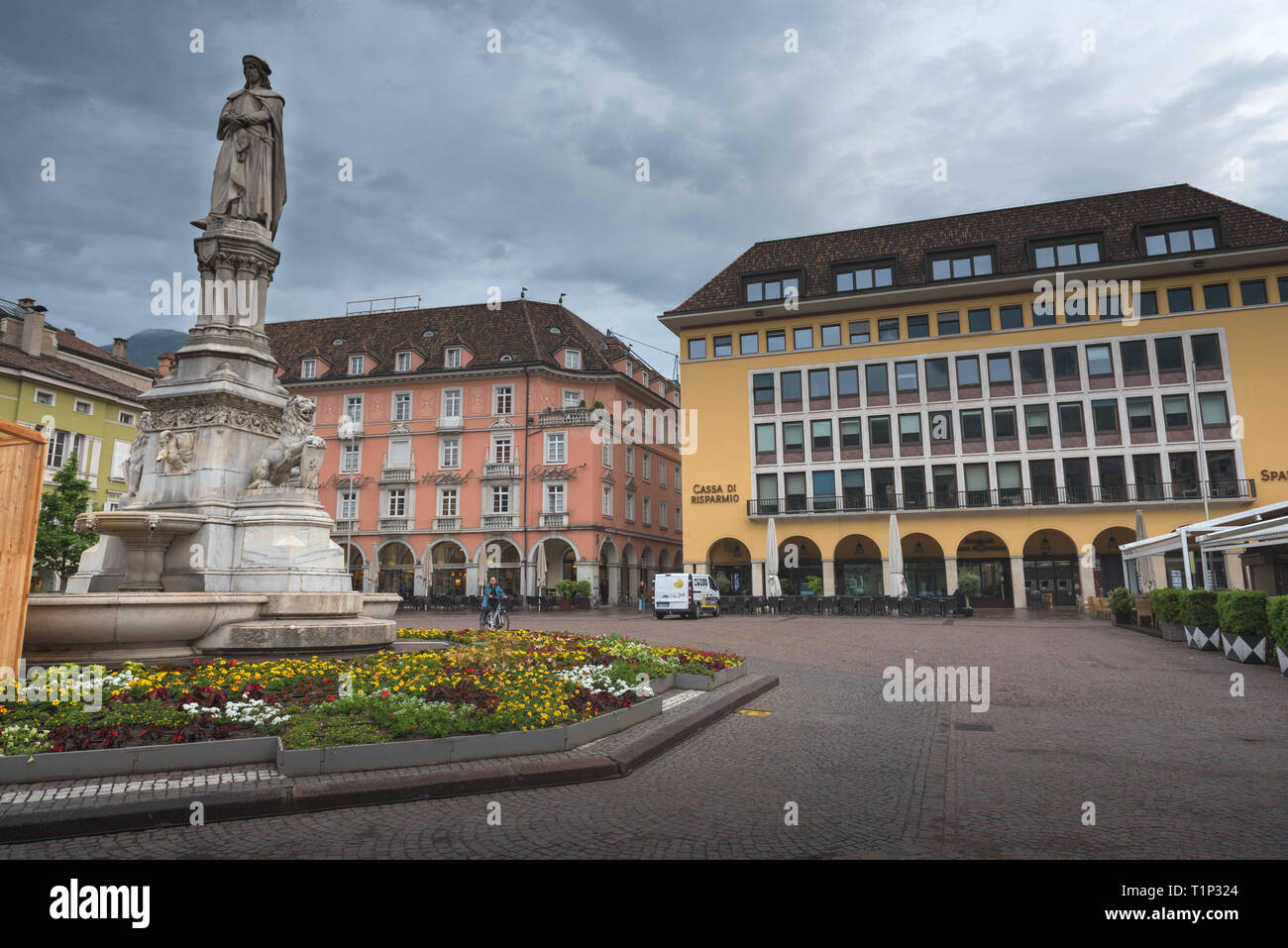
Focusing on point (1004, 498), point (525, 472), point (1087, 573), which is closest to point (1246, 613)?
point (1087, 573)

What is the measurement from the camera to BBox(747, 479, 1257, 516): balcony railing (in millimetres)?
40594

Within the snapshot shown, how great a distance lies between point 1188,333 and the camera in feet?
136

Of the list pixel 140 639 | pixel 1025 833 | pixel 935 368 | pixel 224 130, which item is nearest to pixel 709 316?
pixel 935 368

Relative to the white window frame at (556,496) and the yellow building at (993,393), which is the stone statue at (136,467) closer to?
the yellow building at (993,393)

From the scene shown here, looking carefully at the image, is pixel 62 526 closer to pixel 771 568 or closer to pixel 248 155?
pixel 248 155

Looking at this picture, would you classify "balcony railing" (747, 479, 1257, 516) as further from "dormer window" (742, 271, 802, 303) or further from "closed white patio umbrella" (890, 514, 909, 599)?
"dormer window" (742, 271, 802, 303)

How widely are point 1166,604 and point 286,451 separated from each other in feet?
72.7

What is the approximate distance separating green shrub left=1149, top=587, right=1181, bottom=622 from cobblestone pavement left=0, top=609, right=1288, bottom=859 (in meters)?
9.62

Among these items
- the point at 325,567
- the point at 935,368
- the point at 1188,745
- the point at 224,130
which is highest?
the point at 935,368

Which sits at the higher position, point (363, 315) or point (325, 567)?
point (363, 315)

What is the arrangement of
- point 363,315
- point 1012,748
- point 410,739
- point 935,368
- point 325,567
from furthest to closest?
point 363,315, point 935,368, point 325,567, point 1012,748, point 410,739

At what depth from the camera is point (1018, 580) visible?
42.4 meters
